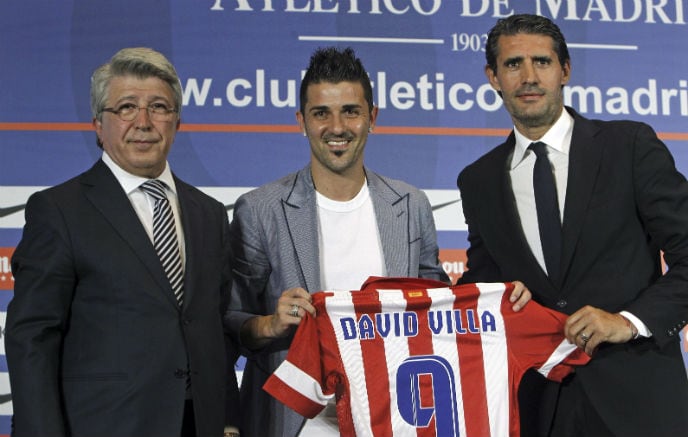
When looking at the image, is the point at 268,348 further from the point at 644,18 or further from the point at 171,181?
the point at 644,18

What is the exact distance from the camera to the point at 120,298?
1749 millimetres

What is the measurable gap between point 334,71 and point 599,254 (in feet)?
2.76

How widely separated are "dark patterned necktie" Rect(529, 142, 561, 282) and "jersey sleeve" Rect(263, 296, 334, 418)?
1.99 feet

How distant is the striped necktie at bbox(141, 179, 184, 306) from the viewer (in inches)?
72.7

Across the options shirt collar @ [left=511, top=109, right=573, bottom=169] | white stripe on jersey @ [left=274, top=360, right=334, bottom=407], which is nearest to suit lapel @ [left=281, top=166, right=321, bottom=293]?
white stripe on jersey @ [left=274, top=360, right=334, bottom=407]

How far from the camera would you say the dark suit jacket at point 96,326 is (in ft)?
5.51

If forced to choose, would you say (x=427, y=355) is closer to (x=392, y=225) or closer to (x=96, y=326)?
(x=392, y=225)

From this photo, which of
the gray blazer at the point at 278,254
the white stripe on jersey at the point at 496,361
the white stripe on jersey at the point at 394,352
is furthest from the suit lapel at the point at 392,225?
the white stripe on jersey at the point at 496,361

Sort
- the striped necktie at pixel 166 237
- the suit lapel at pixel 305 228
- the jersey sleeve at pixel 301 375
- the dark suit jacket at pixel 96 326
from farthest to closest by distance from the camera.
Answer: the suit lapel at pixel 305 228, the jersey sleeve at pixel 301 375, the striped necktie at pixel 166 237, the dark suit jacket at pixel 96 326

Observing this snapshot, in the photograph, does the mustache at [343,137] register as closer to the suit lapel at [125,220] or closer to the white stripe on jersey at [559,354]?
the suit lapel at [125,220]

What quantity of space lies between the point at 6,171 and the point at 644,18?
257cm

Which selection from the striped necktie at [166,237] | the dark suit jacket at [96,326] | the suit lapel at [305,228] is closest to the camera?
the dark suit jacket at [96,326]

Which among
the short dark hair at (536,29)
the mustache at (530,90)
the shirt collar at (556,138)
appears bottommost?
the shirt collar at (556,138)

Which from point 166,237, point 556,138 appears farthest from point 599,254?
point 166,237
